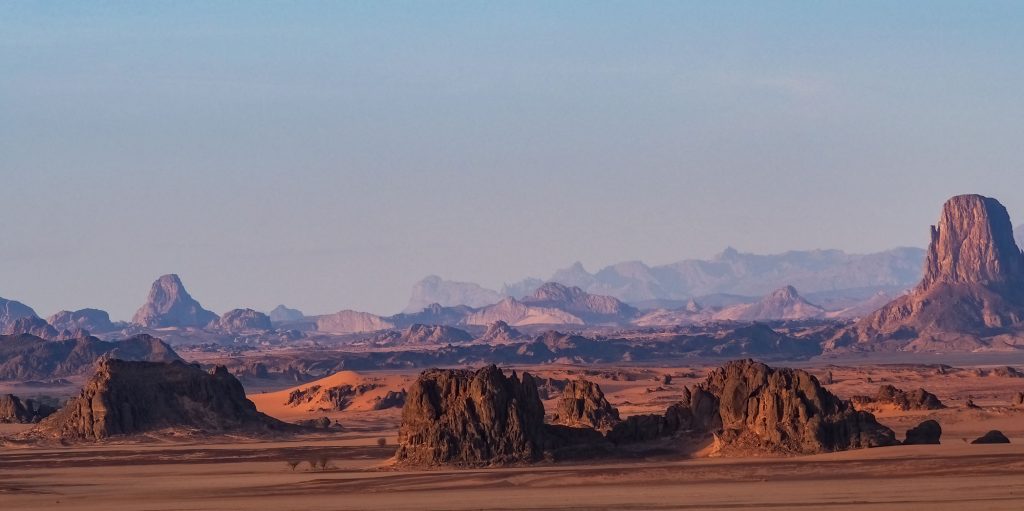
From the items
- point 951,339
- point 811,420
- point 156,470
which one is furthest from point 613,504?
point 951,339

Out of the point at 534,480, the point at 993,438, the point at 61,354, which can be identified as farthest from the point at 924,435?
the point at 61,354

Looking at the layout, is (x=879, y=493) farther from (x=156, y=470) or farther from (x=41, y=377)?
Answer: (x=41, y=377)

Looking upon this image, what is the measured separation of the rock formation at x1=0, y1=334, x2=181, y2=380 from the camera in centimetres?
18012

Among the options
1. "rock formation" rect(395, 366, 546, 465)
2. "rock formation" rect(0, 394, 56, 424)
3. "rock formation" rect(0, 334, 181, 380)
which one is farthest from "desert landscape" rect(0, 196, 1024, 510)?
"rock formation" rect(0, 334, 181, 380)

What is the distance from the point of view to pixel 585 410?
2714 inches

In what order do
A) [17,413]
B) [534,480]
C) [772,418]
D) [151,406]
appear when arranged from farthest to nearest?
[17,413] < [151,406] < [772,418] < [534,480]

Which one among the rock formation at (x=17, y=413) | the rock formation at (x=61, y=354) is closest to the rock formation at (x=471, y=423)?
the rock formation at (x=17, y=413)

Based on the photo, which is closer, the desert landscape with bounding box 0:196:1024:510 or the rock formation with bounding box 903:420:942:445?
the desert landscape with bounding box 0:196:1024:510

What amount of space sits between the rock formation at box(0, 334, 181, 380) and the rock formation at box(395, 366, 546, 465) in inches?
4914

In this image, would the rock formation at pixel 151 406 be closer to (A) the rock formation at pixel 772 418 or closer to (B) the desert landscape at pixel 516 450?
(B) the desert landscape at pixel 516 450

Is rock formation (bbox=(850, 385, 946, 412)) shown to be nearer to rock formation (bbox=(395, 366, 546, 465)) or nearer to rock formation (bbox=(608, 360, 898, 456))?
rock formation (bbox=(608, 360, 898, 456))

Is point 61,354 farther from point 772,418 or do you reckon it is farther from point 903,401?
point 772,418

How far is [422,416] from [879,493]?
59.4ft

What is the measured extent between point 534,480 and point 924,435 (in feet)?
47.4
